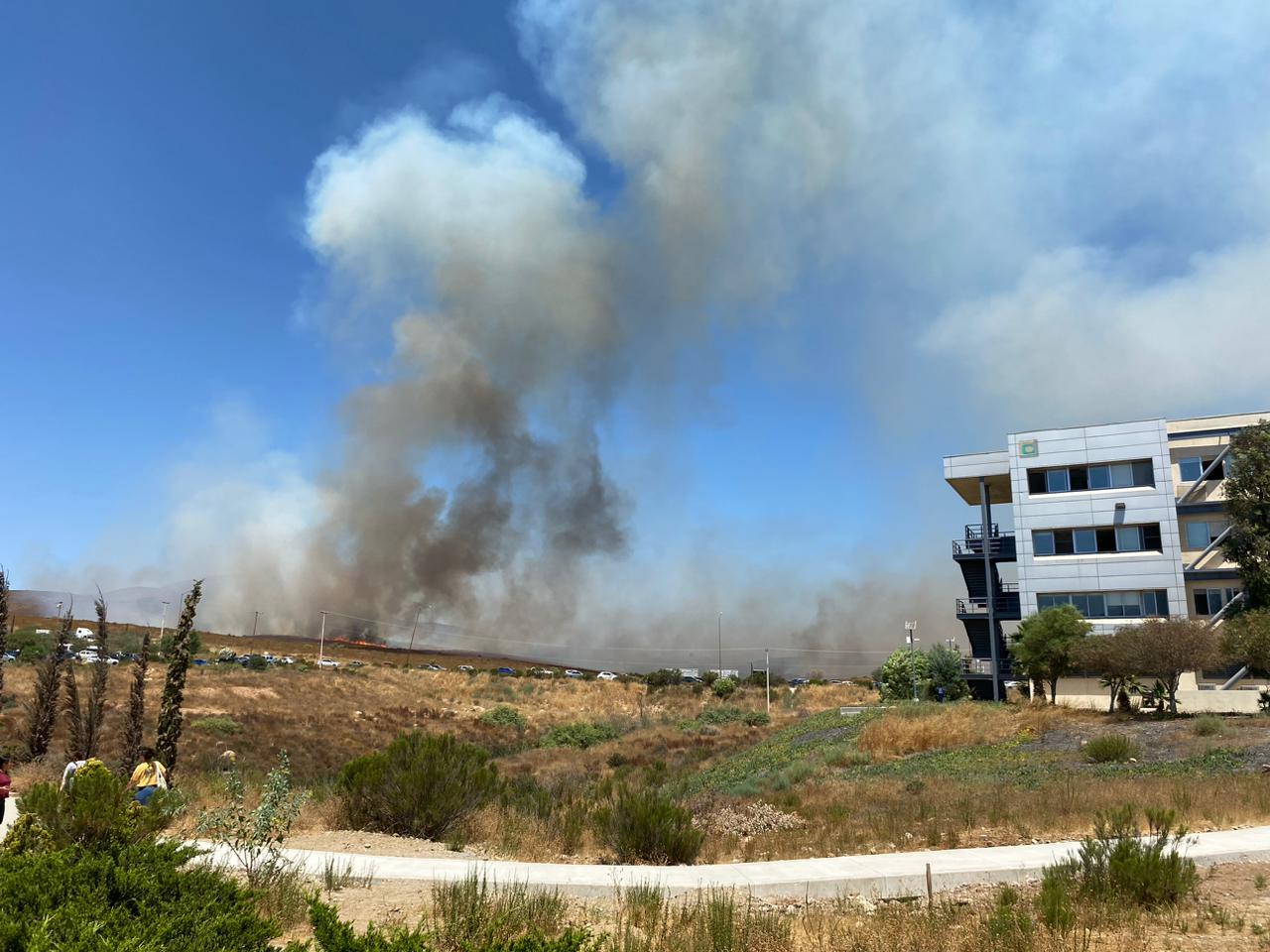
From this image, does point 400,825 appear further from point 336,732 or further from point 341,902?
point 336,732

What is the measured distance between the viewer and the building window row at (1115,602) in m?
45.8

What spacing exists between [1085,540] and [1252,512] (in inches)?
321

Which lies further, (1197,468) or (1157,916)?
(1197,468)

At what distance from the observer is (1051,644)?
38969mm

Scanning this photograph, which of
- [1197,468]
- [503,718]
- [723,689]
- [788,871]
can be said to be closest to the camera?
[788,871]

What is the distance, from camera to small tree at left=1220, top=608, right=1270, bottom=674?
31.2 m

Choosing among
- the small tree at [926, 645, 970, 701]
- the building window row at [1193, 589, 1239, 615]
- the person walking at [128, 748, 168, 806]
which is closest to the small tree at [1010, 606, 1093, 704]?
the building window row at [1193, 589, 1239, 615]

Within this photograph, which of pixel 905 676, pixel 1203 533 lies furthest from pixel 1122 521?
pixel 905 676

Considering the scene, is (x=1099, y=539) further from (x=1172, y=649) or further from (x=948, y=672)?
(x=1172, y=649)

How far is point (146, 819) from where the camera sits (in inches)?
301

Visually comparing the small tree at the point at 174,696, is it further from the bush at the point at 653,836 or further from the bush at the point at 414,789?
the bush at the point at 653,836

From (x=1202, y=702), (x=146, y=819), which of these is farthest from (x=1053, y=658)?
(x=146, y=819)

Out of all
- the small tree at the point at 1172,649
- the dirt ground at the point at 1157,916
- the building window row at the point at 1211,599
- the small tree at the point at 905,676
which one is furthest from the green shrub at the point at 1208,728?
the small tree at the point at 905,676

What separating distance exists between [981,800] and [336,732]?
105 feet
